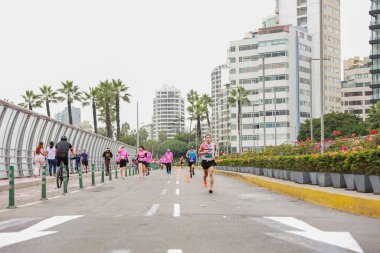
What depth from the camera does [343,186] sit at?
567 inches

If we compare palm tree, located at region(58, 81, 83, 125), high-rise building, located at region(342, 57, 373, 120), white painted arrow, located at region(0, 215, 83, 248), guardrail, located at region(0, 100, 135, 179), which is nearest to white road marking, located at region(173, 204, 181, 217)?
white painted arrow, located at region(0, 215, 83, 248)

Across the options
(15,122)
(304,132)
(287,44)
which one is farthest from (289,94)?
(15,122)

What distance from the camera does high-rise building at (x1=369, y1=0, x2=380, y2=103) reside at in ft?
303

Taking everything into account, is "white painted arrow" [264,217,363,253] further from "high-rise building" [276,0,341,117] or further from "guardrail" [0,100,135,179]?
"high-rise building" [276,0,341,117]

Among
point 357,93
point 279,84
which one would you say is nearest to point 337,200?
point 279,84

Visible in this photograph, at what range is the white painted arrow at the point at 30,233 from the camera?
6.65m

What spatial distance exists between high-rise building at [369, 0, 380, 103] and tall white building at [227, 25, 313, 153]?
2308 cm

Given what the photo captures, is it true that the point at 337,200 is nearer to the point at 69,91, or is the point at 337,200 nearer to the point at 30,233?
the point at 30,233

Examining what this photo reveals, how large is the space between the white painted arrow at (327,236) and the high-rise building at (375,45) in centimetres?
8926

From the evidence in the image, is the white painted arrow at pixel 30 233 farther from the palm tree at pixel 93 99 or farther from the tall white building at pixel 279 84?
the tall white building at pixel 279 84

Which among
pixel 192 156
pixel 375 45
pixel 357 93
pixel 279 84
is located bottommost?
pixel 192 156

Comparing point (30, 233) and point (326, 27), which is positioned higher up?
point (326, 27)

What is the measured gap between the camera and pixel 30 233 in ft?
23.7

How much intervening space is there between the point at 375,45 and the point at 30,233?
9641 cm
